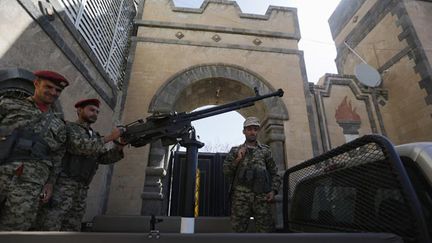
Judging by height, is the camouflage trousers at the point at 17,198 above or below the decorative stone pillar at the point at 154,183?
below

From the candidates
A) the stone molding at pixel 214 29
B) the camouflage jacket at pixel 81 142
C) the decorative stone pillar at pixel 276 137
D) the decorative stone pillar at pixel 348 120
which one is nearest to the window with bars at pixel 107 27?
the stone molding at pixel 214 29

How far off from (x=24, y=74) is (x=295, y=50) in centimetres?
593

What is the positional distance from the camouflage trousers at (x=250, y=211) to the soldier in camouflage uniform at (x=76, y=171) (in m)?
1.52

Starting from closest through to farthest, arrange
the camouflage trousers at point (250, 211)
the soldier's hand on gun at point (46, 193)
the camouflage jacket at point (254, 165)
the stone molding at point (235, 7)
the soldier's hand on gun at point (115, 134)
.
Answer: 1. the soldier's hand on gun at point (46, 193)
2. the soldier's hand on gun at point (115, 134)
3. the camouflage trousers at point (250, 211)
4. the camouflage jacket at point (254, 165)
5. the stone molding at point (235, 7)

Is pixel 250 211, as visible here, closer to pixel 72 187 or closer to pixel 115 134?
pixel 115 134

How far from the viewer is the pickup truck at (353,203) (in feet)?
2.89

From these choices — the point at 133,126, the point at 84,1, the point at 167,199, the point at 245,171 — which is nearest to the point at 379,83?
the point at 245,171

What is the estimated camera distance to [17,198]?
167 centimetres

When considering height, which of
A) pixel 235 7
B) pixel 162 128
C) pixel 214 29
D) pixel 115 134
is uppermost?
pixel 235 7

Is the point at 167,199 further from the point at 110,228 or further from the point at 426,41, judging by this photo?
the point at 426,41

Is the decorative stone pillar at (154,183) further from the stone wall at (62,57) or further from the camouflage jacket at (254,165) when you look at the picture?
the camouflage jacket at (254,165)

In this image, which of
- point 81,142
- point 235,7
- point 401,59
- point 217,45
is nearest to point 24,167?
point 81,142

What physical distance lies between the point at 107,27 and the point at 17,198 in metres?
4.49

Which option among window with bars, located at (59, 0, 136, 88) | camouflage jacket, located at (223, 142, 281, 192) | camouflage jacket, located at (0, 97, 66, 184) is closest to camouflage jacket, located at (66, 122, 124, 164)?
camouflage jacket, located at (0, 97, 66, 184)
